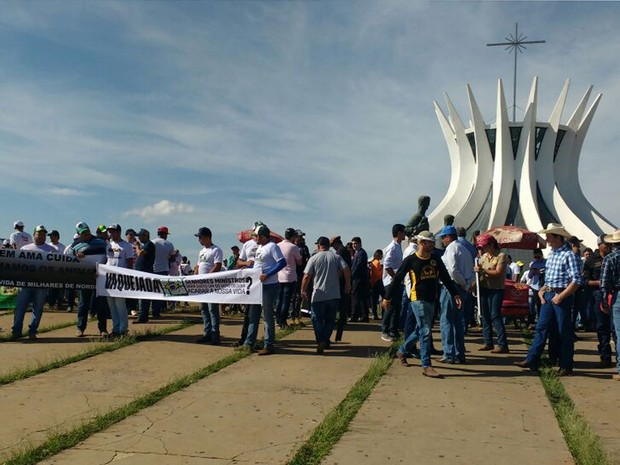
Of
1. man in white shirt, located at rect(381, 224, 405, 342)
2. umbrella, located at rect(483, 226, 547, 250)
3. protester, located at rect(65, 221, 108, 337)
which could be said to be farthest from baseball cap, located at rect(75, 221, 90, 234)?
umbrella, located at rect(483, 226, 547, 250)

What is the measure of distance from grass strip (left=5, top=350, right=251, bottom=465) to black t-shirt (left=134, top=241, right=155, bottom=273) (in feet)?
13.7

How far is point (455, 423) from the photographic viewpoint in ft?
15.1

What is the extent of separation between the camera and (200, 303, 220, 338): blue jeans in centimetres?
808

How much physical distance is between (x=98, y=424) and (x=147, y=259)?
595 centimetres

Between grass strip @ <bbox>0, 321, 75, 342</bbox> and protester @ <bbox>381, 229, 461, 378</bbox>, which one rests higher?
protester @ <bbox>381, 229, 461, 378</bbox>

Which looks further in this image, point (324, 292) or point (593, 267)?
point (593, 267)

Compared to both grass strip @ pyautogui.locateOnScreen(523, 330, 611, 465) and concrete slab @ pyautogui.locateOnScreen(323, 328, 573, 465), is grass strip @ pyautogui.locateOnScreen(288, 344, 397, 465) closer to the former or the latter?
concrete slab @ pyautogui.locateOnScreen(323, 328, 573, 465)

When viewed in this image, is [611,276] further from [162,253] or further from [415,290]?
[162,253]

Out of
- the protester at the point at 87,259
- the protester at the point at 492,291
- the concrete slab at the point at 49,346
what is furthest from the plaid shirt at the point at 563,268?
the protester at the point at 87,259

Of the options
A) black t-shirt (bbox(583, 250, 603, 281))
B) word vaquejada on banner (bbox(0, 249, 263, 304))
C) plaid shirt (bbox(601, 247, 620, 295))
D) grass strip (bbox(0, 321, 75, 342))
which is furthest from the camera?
black t-shirt (bbox(583, 250, 603, 281))

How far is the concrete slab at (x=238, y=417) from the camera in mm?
3914

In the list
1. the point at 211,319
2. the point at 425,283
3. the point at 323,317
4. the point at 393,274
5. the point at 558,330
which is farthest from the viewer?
the point at 393,274

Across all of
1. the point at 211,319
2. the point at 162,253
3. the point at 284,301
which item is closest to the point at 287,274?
the point at 284,301

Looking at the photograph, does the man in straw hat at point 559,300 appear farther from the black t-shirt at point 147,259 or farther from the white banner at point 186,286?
the black t-shirt at point 147,259
